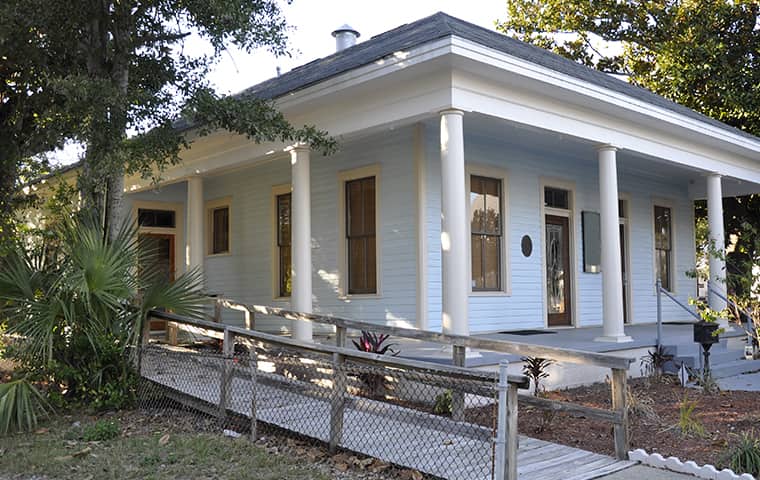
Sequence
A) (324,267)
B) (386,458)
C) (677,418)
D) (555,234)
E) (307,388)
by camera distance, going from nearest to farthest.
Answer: (386,458) < (307,388) < (677,418) < (324,267) < (555,234)

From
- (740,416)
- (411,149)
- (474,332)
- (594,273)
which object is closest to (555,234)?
(594,273)

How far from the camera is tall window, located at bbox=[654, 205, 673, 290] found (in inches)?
588

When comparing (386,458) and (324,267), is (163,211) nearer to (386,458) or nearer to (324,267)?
(324,267)

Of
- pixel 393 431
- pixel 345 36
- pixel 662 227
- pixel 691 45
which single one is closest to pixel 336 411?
pixel 393 431

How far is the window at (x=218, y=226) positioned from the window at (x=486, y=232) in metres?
5.45

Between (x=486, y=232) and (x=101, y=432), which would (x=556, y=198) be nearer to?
(x=486, y=232)

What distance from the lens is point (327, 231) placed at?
11367mm

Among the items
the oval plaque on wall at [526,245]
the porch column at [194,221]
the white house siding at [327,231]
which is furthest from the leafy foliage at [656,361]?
the porch column at [194,221]

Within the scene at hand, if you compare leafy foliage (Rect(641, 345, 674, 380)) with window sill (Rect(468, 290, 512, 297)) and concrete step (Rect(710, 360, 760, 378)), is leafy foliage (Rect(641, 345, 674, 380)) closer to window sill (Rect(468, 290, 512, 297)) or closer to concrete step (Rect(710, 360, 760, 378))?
concrete step (Rect(710, 360, 760, 378))

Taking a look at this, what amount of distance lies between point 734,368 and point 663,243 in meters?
5.09

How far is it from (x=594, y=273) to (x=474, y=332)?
355 cm

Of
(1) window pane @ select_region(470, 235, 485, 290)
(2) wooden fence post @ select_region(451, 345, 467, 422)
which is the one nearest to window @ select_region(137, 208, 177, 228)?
(1) window pane @ select_region(470, 235, 485, 290)

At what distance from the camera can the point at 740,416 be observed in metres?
7.14

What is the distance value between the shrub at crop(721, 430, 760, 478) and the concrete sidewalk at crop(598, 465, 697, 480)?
15.4 inches
